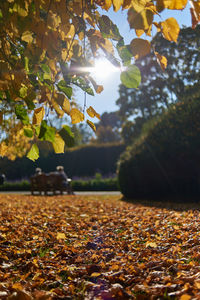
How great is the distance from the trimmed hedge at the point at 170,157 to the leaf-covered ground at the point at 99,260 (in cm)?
436

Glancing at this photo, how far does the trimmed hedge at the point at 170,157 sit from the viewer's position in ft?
28.8

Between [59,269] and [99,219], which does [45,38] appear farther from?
[99,219]

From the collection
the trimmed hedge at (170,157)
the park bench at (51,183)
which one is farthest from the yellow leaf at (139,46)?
the park bench at (51,183)

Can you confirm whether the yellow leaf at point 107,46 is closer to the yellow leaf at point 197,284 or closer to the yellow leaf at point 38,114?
the yellow leaf at point 38,114

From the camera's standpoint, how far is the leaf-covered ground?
2.13 metres

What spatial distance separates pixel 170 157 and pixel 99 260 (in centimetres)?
656

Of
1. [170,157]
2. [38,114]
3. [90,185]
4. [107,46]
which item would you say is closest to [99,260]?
[38,114]

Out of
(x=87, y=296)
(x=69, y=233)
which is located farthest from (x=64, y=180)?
(x=87, y=296)

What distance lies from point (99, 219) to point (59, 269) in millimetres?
2704

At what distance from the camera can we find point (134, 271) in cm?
246

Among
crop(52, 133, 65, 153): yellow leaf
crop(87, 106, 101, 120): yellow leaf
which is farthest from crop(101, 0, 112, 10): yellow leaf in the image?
crop(52, 133, 65, 153): yellow leaf

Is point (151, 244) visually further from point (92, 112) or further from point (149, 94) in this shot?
point (149, 94)

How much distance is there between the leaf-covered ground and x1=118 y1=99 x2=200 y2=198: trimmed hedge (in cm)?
436

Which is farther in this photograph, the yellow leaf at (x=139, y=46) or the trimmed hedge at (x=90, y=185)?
the trimmed hedge at (x=90, y=185)
